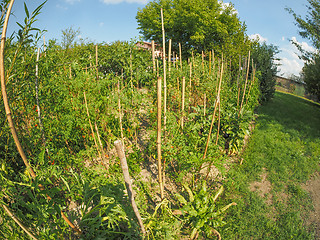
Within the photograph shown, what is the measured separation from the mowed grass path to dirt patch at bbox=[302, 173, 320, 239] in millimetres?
48

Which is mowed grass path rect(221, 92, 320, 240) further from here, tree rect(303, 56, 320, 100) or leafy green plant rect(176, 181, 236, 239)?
tree rect(303, 56, 320, 100)

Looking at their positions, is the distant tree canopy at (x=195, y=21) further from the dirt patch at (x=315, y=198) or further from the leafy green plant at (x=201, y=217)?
the leafy green plant at (x=201, y=217)

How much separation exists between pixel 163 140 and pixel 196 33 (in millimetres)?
16677

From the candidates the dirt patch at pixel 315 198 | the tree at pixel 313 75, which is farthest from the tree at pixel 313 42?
the dirt patch at pixel 315 198

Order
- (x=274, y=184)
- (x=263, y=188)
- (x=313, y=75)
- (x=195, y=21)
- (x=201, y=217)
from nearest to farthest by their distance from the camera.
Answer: (x=201, y=217) < (x=263, y=188) < (x=274, y=184) < (x=313, y=75) < (x=195, y=21)

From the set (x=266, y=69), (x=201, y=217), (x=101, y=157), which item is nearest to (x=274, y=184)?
(x=201, y=217)

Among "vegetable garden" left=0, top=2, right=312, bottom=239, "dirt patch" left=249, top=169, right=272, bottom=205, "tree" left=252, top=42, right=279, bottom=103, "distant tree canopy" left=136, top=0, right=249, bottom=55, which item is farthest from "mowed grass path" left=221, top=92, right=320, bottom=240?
"distant tree canopy" left=136, top=0, right=249, bottom=55

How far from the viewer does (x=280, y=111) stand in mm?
7648

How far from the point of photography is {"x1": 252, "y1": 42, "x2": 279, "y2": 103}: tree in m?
8.46

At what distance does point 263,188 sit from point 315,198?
83cm

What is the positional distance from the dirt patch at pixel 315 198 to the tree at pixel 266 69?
5.32m

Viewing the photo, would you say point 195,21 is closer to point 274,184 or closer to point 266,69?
point 266,69

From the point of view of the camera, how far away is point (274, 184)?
3.50m

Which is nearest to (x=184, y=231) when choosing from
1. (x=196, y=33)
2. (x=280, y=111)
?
(x=280, y=111)
